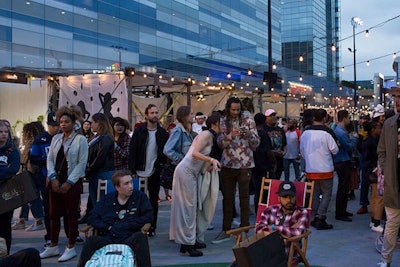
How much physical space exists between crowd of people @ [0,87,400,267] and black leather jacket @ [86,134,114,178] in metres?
0.01

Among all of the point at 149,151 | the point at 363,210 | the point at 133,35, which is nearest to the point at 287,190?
the point at 149,151

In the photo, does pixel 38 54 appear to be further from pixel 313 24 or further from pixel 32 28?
pixel 313 24

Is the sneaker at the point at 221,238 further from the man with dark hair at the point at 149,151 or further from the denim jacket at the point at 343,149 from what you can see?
the denim jacket at the point at 343,149

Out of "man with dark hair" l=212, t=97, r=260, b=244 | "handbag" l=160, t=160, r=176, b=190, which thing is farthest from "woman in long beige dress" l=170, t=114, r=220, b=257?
"handbag" l=160, t=160, r=176, b=190

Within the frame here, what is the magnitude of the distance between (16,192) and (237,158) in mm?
2749

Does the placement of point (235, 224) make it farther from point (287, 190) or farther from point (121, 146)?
point (287, 190)

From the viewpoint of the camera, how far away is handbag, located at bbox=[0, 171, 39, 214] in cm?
459

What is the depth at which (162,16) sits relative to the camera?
142 ft

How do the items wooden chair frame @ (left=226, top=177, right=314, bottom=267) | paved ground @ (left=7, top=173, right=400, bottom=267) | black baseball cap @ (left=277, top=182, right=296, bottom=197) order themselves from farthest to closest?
1. paved ground @ (left=7, top=173, right=400, bottom=267)
2. black baseball cap @ (left=277, top=182, right=296, bottom=197)
3. wooden chair frame @ (left=226, top=177, right=314, bottom=267)

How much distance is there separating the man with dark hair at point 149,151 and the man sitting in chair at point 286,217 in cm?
210

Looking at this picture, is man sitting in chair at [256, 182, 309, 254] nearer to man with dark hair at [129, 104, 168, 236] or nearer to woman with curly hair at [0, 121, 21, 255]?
man with dark hair at [129, 104, 168, 236]

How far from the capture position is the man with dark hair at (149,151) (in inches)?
240

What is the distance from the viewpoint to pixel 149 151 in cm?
613

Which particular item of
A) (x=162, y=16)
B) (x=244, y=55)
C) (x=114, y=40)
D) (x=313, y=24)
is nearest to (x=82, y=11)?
(x=114, y=40)
